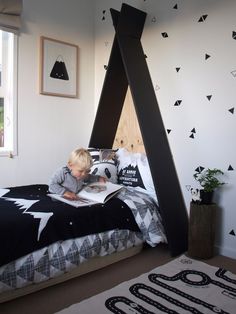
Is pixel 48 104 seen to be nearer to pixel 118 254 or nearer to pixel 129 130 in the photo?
pixel 129 130

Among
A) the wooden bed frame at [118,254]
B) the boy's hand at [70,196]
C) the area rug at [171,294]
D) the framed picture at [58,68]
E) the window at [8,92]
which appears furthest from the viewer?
the framed picture at [58,68]

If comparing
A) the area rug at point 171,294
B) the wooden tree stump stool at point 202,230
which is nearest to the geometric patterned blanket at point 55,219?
the wooden tree stump stool at point 202,230

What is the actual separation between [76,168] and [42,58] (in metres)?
1.24

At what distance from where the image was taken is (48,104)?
9.50 feet

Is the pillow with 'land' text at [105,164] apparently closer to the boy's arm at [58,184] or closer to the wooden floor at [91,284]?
the boy's arm at [58,184]

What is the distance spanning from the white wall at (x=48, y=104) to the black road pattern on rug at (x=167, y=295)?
5.01ft

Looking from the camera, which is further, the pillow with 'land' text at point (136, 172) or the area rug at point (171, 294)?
the pillow with 'land' text at point (136, 172)

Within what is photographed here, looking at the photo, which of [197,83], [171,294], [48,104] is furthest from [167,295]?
[48,104]

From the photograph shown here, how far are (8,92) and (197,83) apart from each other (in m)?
1.61

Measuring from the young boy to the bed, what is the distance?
0.39 ft

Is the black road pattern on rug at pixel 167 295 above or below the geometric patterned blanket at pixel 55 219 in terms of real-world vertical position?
below

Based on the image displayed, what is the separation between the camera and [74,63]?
3.04 meters

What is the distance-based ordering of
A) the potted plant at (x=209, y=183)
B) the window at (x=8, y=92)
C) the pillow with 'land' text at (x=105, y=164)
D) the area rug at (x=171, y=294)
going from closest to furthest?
the area rug at (x=171, y=294), the potted plant at (x=209, y=183), the pillow with 'land' text at (x=105, y=164), the window at (x=8, y=92)

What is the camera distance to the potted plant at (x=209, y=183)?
86.5 inches
